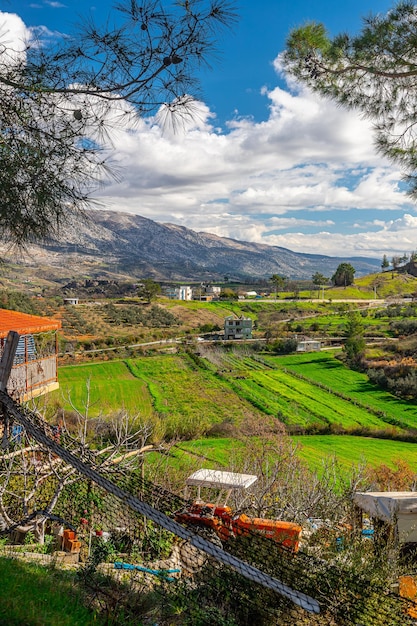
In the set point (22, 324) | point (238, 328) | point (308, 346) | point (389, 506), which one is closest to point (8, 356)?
point (389, 506)

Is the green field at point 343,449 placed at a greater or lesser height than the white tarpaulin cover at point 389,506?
lesser

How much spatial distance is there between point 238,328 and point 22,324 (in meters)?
55.2

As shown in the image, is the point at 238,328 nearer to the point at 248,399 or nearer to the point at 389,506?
the point at 248,399

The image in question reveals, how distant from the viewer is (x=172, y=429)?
23312mm

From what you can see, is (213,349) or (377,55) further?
(213,349)

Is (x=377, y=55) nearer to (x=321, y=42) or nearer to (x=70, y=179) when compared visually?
(x=321, y=42)

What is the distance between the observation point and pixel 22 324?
9359 millimetres

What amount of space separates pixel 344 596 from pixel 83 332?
50.7 meters

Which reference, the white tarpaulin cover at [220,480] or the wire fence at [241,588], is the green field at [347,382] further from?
the wire fence at [241,588]

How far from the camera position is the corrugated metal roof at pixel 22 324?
882 cm

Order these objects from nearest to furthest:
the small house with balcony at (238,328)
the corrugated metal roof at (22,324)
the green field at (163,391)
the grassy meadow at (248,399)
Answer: the corrugated metal roof at (22,324) → the grassy meadow at (248,399) → the green field at (163,391) → the small house with balcony at (238,328)

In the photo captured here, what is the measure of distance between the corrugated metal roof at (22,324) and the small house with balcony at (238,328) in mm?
52949

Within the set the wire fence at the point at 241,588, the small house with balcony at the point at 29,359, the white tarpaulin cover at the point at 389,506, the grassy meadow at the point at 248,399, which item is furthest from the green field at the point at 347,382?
the wire fence at the point at 241,588

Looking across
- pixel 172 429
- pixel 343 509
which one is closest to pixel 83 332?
pixel 172 429
